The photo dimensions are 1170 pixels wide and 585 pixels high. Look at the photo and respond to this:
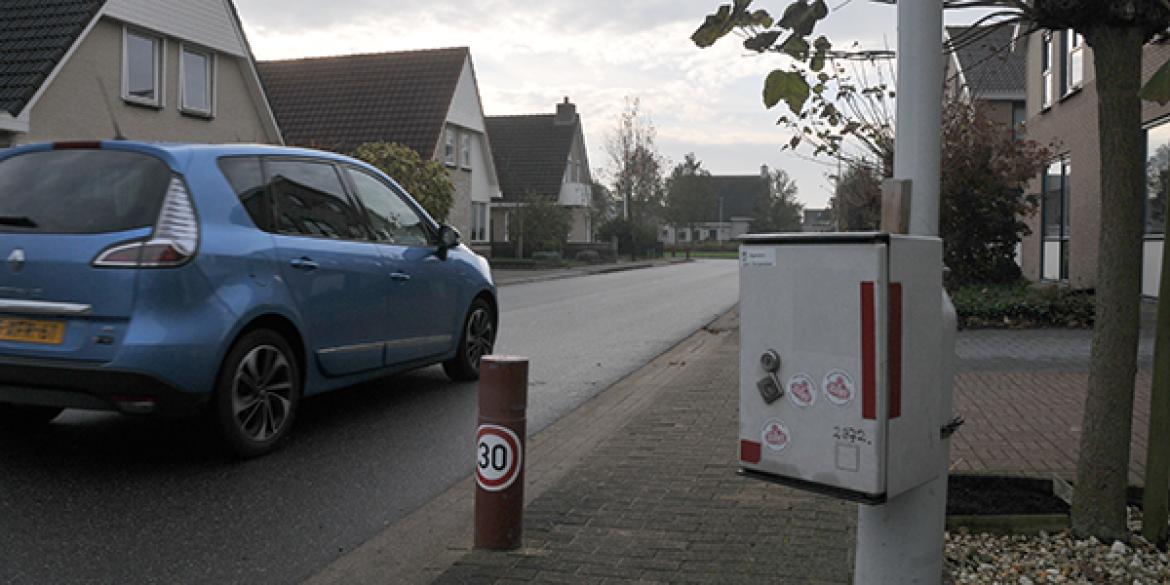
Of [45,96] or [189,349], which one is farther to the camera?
[45,96]

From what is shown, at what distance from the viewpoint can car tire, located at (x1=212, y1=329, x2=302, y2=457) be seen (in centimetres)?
523

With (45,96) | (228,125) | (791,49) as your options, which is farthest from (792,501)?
(228,125)

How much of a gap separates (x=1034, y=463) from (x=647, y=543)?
2.48 meters

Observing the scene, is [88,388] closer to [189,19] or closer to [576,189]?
[189,19]

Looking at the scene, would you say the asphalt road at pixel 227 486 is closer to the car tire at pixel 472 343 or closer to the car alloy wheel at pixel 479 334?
the car tire at pixel 472 343

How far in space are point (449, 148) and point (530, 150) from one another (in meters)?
21.0

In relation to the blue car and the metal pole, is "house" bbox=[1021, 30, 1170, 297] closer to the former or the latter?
the blue car

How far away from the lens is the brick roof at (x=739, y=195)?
11494 centimetres

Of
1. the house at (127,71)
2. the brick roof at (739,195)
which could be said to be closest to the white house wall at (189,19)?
the house at (127,71)

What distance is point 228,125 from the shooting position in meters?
22.6

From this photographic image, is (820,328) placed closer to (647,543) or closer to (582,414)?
(647,543)

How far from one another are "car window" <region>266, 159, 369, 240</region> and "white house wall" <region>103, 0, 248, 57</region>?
14.8 metres

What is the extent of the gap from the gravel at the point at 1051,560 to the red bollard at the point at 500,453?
1.69m

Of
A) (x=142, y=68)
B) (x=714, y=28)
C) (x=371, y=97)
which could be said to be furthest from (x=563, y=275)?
(x=714, y=28)
